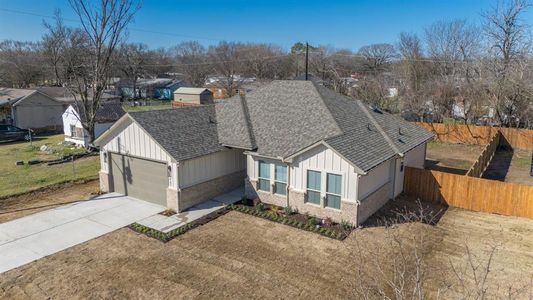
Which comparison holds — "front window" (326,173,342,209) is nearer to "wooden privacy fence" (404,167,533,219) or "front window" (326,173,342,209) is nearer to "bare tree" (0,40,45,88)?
"wooden privacy fence" (404,167,533,219)

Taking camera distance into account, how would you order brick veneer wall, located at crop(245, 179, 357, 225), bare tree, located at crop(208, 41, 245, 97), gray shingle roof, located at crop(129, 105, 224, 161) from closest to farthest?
1. brick veneer wall, located at crop(245, 179, 357, 225)
2. gray shingle roof, located at crop(129, 105, 224, 161)
3. bare tree, located at crop(208, 41, 245, 97)

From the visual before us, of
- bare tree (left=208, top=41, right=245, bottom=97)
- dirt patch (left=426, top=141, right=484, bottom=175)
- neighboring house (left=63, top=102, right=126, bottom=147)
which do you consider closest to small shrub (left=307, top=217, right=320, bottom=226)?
dirt patch (left=426, top=141, right=484, bottom=175)

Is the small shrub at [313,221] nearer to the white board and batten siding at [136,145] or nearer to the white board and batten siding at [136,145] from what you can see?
the white board and batten siding at [136,145]

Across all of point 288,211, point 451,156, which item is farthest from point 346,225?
point 451,156

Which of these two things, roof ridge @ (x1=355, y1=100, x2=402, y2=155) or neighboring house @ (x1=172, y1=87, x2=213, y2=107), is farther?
neighboring house @ (x1=172, y1=87, x2=213, y2=107)

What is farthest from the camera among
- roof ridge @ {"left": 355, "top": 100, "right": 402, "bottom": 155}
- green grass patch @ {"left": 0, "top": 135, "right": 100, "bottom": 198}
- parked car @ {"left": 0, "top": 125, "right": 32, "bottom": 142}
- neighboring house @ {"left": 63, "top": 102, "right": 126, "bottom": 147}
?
parked car @ {"left": 0, "top": 125, "right": 32, "bottom": 142}

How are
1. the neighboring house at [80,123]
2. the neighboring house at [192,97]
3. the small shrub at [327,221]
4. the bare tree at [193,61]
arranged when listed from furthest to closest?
the bare tree at [193,61] < the neighboring house at [192,97] < the neighboring house at [80,123] < the small shrub at [327,221]

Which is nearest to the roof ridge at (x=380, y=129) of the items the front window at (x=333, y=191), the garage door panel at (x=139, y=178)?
the front window at (x=333, y=191)
